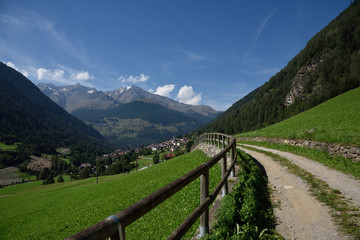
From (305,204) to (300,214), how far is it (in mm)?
968

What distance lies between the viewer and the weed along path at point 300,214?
5092mm

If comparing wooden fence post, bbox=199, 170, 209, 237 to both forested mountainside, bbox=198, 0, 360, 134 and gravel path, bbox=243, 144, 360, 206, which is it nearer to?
gravel path, bbox=243, 144, 360, 206

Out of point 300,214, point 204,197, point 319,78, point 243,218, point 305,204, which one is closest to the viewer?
point 204,197

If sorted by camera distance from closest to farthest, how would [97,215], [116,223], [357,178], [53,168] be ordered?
1. [116,223]
2. [357,178]
3. [97,215]
4. [53,168]

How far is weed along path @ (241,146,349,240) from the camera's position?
16.7 feet

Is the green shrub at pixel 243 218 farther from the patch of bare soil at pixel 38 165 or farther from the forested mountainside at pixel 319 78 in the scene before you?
the patch of bare soil at pixel 38 165

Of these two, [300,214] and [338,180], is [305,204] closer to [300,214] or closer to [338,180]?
[300,214]

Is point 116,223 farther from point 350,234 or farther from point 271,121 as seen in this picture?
point 271,121

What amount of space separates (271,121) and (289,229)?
372ft

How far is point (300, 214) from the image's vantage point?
244 inches

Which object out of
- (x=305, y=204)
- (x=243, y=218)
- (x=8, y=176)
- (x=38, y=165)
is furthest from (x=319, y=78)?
(x=8, y=176)

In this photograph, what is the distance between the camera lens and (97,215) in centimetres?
1398

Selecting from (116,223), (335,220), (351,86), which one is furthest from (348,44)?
(116,223)

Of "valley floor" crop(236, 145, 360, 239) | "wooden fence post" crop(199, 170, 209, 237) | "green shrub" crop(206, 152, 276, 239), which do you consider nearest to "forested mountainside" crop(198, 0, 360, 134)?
"valley floor" crop(236, 145, 360, 239)
